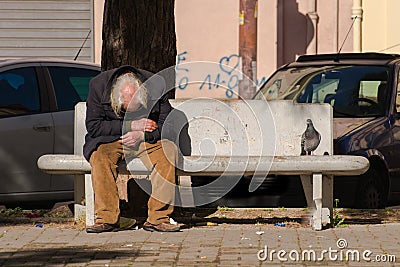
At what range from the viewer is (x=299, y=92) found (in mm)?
11734

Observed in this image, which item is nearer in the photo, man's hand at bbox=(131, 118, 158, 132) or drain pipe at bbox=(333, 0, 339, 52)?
man's hand at bbox=(131, 118, 158, 132)

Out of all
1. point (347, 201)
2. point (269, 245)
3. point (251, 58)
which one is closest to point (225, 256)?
point (269, 245)

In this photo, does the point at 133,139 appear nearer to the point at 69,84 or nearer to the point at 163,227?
the point at 163,227

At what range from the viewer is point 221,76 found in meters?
21.0

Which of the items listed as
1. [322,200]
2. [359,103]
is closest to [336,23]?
[359,103]

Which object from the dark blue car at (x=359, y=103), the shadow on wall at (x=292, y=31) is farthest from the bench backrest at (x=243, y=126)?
the shadow on wall at (x=292, y=31)

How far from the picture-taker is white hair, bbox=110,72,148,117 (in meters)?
8.61

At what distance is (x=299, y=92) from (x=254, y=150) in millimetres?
2606

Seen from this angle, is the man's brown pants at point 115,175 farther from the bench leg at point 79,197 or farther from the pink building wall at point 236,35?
the pink building wall at point 236,35

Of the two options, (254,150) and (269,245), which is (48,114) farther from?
(269,245)

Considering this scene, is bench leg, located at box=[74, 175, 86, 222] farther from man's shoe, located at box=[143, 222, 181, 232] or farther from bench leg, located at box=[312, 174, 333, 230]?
bench leg, located at box=[312, 174, 333, 230]

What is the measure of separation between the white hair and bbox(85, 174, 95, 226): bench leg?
0.58 metres

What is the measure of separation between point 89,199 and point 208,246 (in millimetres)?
1302

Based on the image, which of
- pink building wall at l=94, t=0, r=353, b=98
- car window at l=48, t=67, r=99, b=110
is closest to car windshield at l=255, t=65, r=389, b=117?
car window at l=48, t=67, r=99, b=110
